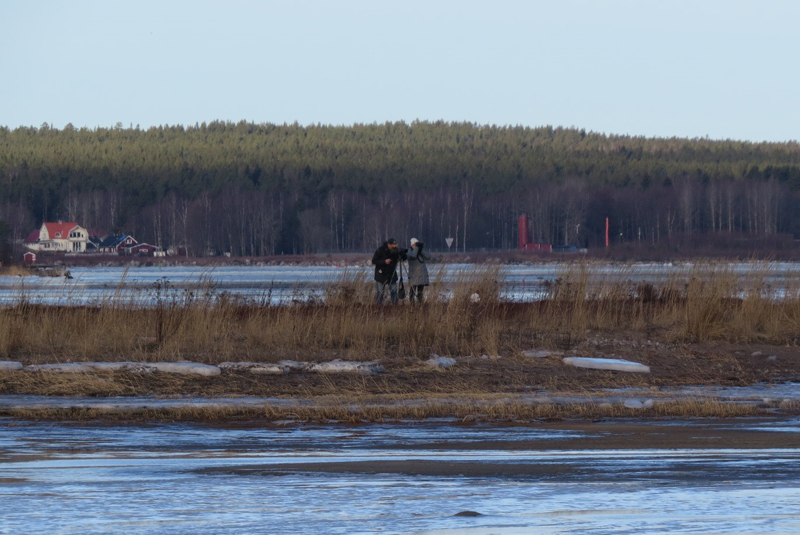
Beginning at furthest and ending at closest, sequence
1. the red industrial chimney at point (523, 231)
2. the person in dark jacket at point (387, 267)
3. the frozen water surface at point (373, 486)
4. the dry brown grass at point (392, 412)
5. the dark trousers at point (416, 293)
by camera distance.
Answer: the red industrial chimney at point (523, 231), the person in dark jacket at point (387, 267), the dark trousers at point (416, 293), the dry brown grass at point (392, 412), the frozen water surface at point (373, 486)

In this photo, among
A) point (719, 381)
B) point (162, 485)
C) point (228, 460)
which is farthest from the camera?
point (719, 381)

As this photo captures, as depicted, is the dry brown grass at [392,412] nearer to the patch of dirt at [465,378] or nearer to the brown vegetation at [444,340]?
the brown vegetation at [444,340]

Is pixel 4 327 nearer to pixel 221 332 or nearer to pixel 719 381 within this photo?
pixel 221 332

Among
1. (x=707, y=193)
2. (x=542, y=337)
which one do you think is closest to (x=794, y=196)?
(x=707, y=193)

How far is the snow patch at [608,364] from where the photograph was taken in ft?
48.5

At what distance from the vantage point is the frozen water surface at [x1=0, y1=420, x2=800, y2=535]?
19.4 ft

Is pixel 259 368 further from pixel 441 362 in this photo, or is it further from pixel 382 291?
pixel 382 291

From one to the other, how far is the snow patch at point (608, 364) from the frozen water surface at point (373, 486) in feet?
17.4

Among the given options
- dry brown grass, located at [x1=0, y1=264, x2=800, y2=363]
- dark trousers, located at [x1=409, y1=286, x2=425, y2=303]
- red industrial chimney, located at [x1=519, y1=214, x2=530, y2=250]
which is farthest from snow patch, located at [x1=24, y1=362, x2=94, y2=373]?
red industrial chimney, located at [x1=519, y1=214, x2=530, y2=250]

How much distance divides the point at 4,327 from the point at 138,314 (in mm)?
2278

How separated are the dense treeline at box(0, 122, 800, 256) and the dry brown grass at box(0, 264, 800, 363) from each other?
112 m

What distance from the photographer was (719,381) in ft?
46.3

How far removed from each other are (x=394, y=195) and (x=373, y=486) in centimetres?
15535

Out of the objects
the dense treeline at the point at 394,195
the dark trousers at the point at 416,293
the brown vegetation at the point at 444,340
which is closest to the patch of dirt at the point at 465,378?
the brown vegetation at the point at 444,340
